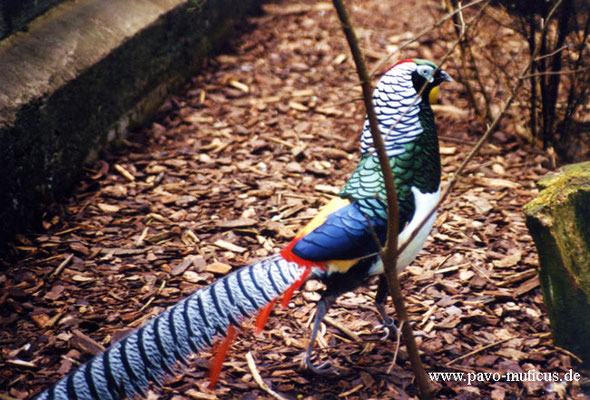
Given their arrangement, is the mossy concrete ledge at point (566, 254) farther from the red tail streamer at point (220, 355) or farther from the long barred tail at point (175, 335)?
the red tail streamer at point (220, 355)

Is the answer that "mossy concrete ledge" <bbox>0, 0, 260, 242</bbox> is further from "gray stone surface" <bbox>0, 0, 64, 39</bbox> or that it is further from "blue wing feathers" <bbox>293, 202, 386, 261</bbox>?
"blue wing feathers" <bbox>293, 202, 386, 261</bbox>

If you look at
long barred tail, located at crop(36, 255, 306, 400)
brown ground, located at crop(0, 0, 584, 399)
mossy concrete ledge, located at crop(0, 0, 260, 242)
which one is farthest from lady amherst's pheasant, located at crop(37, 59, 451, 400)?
mossy concrete ledge, located at crop(0, 0, 260, 242)

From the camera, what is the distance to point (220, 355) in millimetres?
2469

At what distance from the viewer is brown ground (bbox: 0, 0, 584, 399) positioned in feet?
9.04

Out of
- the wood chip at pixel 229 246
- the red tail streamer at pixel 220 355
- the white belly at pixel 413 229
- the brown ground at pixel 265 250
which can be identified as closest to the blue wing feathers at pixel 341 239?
the white belly at pixel 413 229

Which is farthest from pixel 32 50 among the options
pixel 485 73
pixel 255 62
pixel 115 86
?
pixel 485 73

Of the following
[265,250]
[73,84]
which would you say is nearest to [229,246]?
[265,250]

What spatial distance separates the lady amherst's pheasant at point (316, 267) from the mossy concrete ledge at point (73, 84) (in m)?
1.54

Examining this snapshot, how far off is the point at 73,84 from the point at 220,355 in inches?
83.8

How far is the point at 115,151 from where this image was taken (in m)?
4.38

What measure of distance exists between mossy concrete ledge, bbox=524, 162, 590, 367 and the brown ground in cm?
15

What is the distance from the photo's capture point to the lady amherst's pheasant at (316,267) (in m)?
2.24

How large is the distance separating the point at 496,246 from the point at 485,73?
206 centimetres

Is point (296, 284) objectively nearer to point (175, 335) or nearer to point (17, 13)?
point (175, 335)
